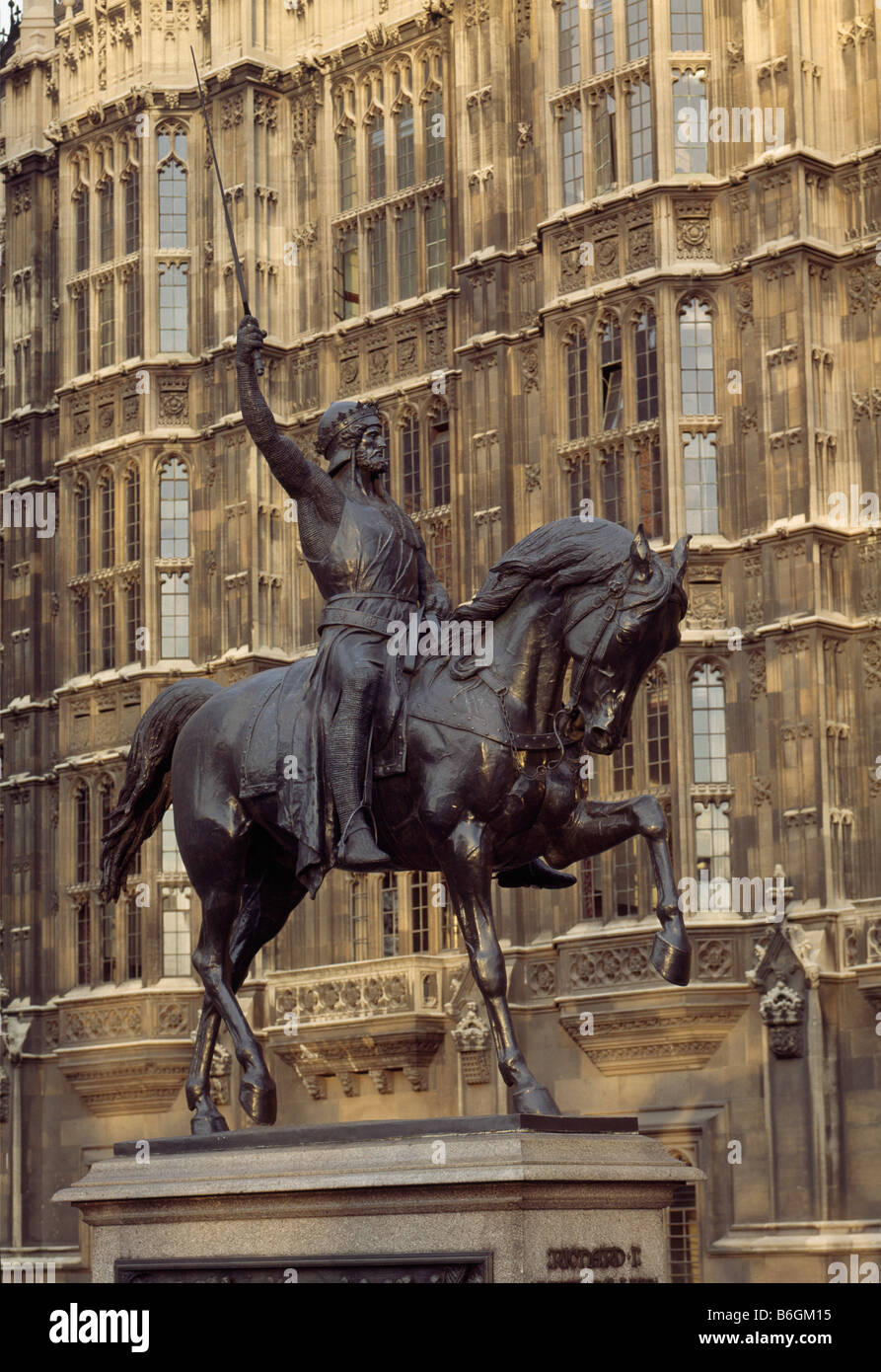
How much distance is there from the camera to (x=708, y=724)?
101 feet

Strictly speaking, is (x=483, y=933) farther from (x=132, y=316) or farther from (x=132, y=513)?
(x=132, y=316)

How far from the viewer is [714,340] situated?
31500mm

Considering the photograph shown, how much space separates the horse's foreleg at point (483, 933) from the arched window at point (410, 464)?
23.0m

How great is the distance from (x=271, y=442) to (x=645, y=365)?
1869 centimetres

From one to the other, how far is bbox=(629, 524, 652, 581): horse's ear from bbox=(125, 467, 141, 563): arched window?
26912 mm

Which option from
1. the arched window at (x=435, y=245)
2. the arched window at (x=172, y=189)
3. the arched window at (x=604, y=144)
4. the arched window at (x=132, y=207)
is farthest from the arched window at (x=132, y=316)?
the arched window at (x=604, y=144)

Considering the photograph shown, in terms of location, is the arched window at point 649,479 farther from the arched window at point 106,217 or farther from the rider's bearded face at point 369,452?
the rider's bearded face at point 369,452

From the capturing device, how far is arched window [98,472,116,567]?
39031mm

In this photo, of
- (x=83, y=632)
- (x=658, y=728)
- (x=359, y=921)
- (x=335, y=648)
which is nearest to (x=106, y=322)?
(x=83, y=632)

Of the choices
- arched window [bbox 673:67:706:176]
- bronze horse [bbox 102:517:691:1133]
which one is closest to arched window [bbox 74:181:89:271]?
arched window [bbox 673:67:706:176]
